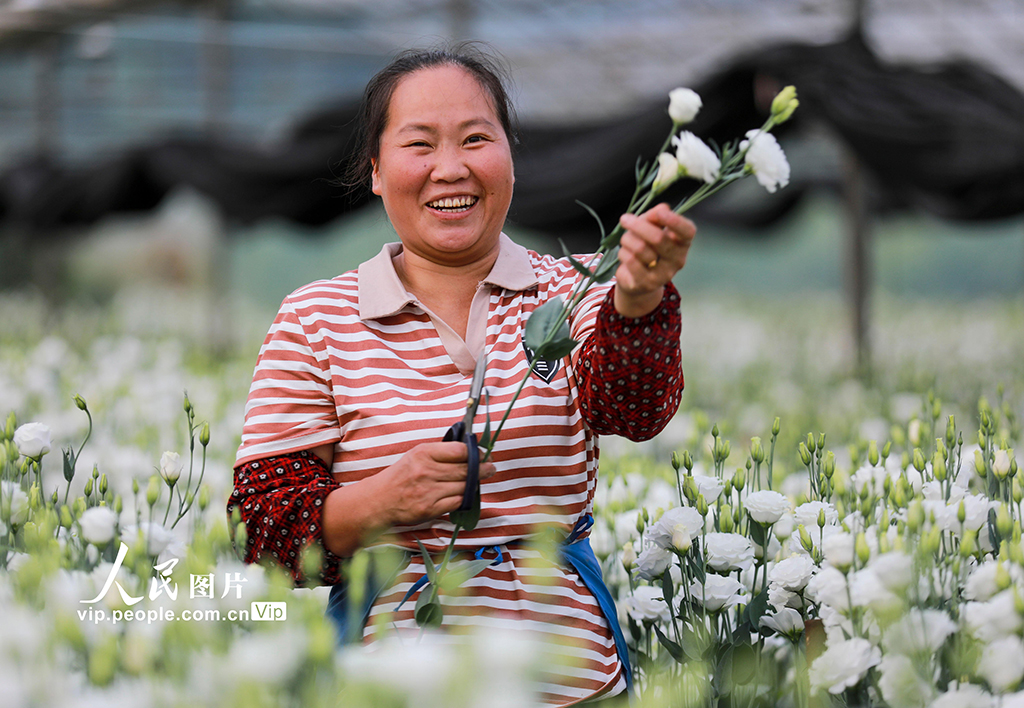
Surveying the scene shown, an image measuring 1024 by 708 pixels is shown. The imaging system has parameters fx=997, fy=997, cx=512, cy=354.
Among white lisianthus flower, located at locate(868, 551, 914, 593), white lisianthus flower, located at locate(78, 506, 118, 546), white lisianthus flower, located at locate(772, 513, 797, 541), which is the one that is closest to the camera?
white lisianthus flower, located at locate(868, 551, 914, 593)

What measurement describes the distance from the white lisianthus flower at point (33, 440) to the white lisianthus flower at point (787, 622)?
3.53ft

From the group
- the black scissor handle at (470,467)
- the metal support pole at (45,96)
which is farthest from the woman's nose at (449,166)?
the metal support pole at (45,96)

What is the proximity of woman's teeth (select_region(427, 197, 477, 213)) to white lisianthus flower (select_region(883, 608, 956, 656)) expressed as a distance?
0.75 metres

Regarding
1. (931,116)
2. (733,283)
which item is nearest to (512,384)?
(931,116)

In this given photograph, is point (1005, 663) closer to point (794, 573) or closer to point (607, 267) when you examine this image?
point (794, 573)

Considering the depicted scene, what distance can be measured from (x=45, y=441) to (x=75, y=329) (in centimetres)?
601

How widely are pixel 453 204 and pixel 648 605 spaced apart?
25.5 inches

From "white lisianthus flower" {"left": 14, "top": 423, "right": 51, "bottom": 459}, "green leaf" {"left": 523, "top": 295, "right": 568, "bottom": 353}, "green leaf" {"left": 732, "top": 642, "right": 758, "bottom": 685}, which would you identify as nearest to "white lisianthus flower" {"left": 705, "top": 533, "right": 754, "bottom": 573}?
"green leaf" {"left": 732, "top": 642, "right": 758, "bottom": 685}

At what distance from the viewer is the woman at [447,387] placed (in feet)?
4.03

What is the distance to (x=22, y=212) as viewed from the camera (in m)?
7.54

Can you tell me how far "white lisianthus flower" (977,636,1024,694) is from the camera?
0.98 m

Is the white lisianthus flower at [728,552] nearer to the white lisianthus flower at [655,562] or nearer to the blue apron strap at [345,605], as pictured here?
the white lisianthus flower at [655,562]

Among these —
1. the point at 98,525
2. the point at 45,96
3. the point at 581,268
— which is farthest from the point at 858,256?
the point at 45,96

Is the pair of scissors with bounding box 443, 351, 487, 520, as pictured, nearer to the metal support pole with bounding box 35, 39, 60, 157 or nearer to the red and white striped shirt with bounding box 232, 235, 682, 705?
the red and white striped shirt with bounding box 232, 235, 682, 705
